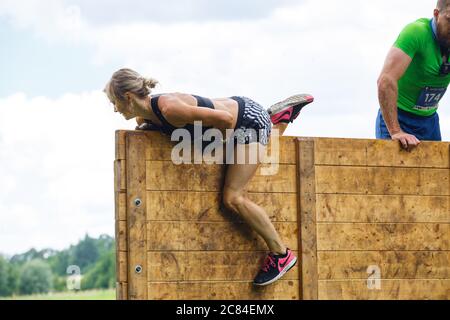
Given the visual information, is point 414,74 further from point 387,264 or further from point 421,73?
point 387,264

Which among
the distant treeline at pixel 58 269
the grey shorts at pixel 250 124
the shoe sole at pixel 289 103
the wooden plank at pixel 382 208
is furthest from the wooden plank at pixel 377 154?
the distant treeline at pixel 58 269

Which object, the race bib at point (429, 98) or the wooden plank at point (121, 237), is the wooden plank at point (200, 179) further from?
the race bib at point (429, 98)

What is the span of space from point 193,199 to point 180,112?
26.4 inches

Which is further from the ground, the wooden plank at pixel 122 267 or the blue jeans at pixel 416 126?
the blue jeans at pixel 416 126

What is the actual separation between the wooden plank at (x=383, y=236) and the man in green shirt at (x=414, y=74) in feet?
1.98

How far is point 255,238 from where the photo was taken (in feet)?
21.8

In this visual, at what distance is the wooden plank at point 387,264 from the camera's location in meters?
6.82

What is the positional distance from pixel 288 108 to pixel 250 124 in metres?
0.61

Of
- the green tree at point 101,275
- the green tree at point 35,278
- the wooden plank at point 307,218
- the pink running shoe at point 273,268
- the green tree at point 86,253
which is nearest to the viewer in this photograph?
the pink running shoe at point 273,268

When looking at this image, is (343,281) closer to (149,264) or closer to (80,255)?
(149,264)

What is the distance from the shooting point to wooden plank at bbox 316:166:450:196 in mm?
6863

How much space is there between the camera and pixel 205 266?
21.3ft

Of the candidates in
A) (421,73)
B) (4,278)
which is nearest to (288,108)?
(421,73)

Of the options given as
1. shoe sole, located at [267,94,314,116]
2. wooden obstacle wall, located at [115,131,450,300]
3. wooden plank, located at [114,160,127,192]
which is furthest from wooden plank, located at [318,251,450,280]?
wooden plank, located at [114,160,127,192]
